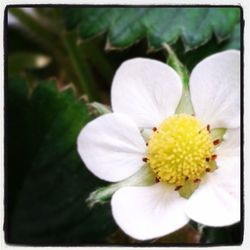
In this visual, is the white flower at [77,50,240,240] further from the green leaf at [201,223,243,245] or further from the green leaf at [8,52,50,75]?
the green leaf at [8,52,50,75]

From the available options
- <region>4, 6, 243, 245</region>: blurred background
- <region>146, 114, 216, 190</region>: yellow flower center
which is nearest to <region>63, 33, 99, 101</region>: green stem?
<region>4, 6, 243, 245</region>: blurred background

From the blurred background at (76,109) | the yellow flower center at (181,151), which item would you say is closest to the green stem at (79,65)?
the blurred background at (76,109)

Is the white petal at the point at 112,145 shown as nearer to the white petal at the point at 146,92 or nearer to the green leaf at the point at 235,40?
the white petal at the point at 146,92

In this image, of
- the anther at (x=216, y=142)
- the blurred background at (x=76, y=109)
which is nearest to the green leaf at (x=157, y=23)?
the blurred background at (x=76, y=109)

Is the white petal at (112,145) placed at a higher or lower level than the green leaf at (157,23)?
lower

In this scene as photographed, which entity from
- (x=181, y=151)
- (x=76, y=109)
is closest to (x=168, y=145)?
(x=181, y=151)

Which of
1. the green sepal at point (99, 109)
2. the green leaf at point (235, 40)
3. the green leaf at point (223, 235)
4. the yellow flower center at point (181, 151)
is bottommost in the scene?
the green leaf at point (223, 235)
